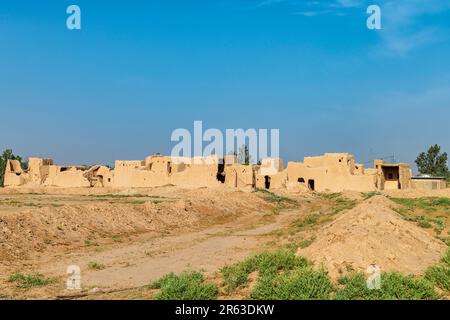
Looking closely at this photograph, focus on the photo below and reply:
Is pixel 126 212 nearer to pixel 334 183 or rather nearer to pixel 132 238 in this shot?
pixel 132 238

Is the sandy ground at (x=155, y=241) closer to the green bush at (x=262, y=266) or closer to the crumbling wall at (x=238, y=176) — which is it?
the green bush at (x=262, y=266)

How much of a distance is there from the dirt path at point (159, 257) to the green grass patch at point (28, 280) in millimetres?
786

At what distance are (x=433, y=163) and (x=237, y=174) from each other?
47470mm

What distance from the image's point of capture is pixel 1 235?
16.7 metres

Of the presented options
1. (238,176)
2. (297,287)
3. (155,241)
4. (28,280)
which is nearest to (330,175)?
(238,176)

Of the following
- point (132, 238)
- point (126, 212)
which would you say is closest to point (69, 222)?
point (132, 238)

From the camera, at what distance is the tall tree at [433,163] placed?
82562 millimetres

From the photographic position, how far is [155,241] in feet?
65.5

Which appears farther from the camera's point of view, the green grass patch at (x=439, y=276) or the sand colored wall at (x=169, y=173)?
the sand colored wall at (x=169, y=173)

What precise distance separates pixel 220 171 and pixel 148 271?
43.2 meters

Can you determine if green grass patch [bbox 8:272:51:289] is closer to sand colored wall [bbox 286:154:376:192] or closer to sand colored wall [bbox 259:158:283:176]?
sand colored wall [bbox 286:154:376:192]

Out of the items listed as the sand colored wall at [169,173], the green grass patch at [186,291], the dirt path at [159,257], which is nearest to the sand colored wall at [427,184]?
the sand colored wall at [169,173]

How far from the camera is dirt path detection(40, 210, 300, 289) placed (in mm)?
12117
